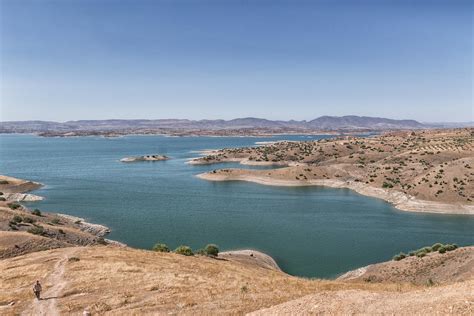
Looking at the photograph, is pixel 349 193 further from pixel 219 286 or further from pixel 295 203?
pixel 219 286

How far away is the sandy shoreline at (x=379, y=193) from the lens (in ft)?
284

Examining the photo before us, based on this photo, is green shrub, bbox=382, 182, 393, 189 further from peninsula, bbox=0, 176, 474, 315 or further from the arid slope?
the arid slope

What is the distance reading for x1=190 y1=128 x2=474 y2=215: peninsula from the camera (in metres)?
92.9

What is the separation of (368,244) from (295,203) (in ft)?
112

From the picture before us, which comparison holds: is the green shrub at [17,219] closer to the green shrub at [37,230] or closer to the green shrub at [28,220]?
the green shrub at [28,220]

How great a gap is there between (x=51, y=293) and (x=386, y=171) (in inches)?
4397

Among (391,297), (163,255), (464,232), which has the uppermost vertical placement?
Answer: (391,297)

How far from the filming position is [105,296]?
2616 cm

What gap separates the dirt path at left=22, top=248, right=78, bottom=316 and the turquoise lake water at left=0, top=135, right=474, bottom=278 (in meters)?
30.0

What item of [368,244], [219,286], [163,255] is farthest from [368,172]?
[219,286]

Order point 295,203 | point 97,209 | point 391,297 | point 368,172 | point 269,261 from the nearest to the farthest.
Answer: point 391,297 → point 269,261 → point 97,209 → point 295,203 → point 368,172

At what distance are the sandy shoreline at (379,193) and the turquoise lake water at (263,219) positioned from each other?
3.09 m

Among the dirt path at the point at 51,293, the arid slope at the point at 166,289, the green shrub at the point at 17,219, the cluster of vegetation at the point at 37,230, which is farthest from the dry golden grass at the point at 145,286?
the green shrub at the point at 17,219

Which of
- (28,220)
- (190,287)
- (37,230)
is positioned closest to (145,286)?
(190,287)
